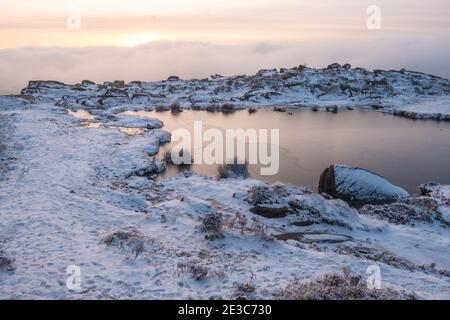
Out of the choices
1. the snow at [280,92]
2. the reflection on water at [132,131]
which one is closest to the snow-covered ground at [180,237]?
the reflection on water at [132,131]

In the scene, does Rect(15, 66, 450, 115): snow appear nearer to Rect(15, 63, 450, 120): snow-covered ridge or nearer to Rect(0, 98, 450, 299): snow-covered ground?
Rect(15, 63, 450, 120): snow-covered ridge

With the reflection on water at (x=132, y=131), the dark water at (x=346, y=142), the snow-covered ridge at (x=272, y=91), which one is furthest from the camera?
the snow-covered ridge at (x=272, y=91)

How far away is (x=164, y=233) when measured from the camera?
15.7 metres

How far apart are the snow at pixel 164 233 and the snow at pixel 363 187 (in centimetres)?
13

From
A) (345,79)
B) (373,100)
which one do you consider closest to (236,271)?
(373,100)

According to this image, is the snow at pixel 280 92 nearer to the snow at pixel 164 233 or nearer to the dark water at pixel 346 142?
the dark water at pixel 346 142

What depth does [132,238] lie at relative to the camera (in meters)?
13.9

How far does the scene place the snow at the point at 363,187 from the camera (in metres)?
23.9

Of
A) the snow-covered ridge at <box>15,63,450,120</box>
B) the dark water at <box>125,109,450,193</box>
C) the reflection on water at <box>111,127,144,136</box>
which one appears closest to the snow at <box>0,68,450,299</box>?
the dark water at <box>125,109,450,193</box>

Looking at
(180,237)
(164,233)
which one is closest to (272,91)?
(164,233)

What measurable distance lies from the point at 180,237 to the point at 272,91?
70071mm

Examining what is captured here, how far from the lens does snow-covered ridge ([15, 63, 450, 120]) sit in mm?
70562

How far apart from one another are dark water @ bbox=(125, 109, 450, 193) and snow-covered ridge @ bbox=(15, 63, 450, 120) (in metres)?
9.91

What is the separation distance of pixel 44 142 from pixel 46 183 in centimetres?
1326
